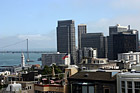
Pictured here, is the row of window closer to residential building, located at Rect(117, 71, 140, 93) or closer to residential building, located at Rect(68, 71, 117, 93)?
residential building, located at Rect(117, 71, 140, 93)

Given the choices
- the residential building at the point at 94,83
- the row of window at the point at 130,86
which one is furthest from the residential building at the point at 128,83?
the residential building at the point at 94,83

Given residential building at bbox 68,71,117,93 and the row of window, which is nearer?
the row of window

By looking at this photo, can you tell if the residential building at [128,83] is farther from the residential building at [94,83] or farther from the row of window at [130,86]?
the residential building at [94,83]

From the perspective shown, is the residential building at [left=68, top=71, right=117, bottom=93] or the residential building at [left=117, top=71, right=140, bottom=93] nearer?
the residential building at [left=117, top=71, right=140, bottom=93]

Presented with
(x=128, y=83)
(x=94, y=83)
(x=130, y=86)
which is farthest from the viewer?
(x=94, y=83)

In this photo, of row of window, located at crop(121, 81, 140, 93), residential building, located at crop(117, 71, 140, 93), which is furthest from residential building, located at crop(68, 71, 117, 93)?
row of window, located at crop(121, 81, 140, 93)

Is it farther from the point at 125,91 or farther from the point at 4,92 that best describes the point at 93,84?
the point at 4,92

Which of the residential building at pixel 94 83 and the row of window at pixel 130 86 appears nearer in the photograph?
the row of window at pixel 130 86

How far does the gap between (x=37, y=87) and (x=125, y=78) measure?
35.2 ft

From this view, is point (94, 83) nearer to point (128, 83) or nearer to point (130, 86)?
point (128, 83)

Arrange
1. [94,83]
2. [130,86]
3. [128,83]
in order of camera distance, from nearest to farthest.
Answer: [130,86] → [128,83] → [94,83]

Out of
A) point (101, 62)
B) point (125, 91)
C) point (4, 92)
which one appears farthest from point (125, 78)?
point (101, 62)

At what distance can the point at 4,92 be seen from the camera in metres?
36.5

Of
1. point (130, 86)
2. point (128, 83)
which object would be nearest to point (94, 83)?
point (128, 83)
